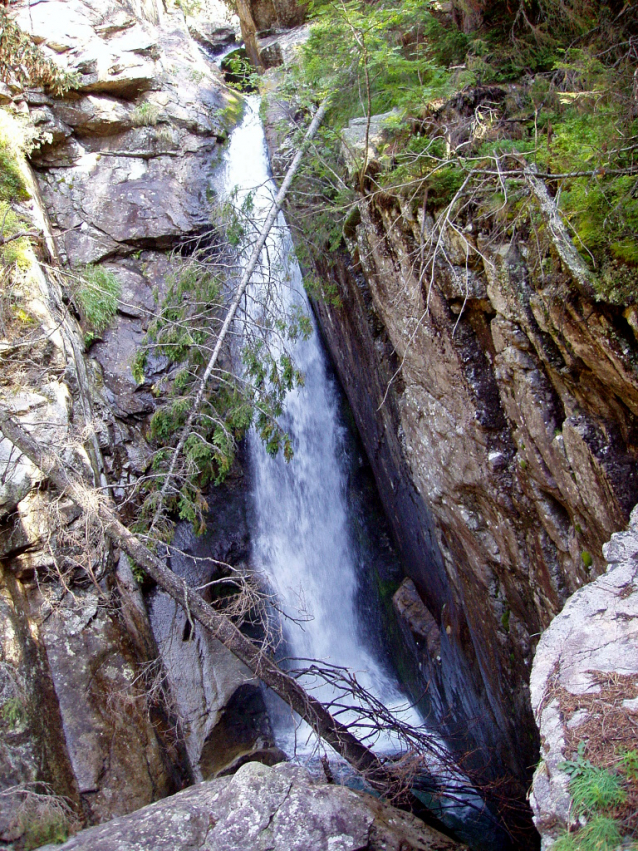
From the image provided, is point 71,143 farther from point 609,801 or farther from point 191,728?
point 609,801

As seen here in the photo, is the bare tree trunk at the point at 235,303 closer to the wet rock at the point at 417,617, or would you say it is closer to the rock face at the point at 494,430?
the rock face at the point at 494,430

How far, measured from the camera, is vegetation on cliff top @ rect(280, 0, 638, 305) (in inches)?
158

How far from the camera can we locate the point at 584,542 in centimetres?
467

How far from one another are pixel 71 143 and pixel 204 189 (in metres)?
2.62

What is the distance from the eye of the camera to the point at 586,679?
2.94 meters

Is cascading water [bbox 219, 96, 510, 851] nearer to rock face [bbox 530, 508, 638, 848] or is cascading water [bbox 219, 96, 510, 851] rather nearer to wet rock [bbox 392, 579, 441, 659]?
wet rock [bbox 392, 579, 441, 659]

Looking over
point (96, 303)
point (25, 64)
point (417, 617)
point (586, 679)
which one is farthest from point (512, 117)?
point (25, 64)

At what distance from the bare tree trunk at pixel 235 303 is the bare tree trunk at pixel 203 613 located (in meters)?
0.57

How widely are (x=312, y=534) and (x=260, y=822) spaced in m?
5.72

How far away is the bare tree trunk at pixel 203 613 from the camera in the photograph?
5902 mm

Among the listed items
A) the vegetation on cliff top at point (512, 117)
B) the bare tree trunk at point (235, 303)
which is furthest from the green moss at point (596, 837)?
the bare tree trunk at point (235, 303)

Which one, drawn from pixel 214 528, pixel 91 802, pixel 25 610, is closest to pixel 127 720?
pixel 91 802

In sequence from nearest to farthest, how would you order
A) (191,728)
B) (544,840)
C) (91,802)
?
(544,840) → (91,802) → (191,728)

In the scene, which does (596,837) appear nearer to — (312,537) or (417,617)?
(417,617)
